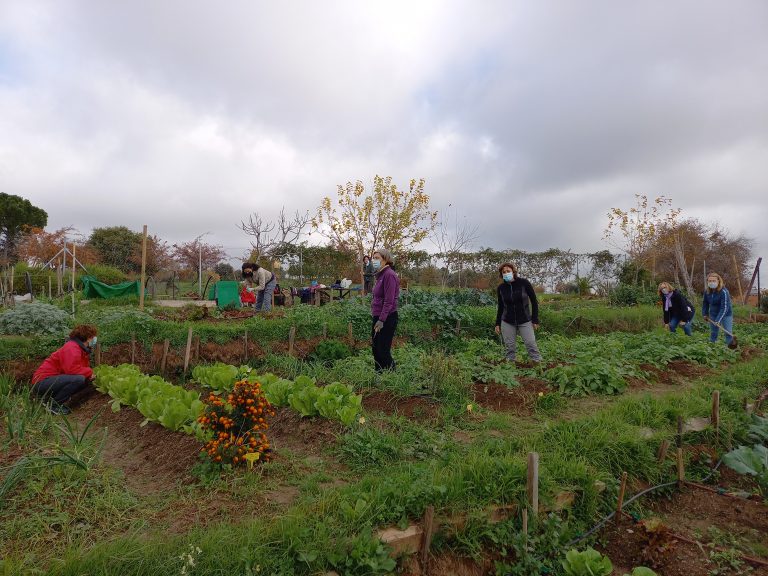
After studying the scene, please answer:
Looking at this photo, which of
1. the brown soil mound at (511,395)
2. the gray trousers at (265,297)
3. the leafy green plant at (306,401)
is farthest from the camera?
the gray trousers at (265,297)

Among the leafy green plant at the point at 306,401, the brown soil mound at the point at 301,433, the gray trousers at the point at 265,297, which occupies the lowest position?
the brown soil mound at the point at 301,433

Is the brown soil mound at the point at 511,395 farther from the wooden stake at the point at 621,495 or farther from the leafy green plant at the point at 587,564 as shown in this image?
the leafy green plant at the point at 587,564

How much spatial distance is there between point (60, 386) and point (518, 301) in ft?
18.1

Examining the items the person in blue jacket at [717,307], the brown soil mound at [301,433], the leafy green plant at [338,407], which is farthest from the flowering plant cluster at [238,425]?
the person in blue jacket at [717,307]

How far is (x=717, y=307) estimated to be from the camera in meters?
8.44

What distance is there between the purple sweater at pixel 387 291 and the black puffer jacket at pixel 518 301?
6.02ft

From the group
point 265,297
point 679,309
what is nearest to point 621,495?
point 265,297

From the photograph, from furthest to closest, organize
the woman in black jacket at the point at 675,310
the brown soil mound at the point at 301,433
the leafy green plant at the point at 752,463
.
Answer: the woman in black jacket at the point at 675,310, the brown soil mound at the point at 301,433, the leafy green plant at the point at 752,463

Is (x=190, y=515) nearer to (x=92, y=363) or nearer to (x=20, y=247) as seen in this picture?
(x=92, y=363)

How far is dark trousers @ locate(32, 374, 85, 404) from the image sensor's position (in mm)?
Result: 4902

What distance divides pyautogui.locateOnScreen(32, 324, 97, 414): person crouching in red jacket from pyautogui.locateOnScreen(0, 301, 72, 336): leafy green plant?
79.9 inches

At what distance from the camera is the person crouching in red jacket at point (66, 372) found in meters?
4.92

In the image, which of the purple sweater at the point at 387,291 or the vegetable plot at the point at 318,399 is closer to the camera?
the vegetable plot at the point at 318,399

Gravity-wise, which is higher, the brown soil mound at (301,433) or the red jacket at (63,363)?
the red jacket at (63,363)
